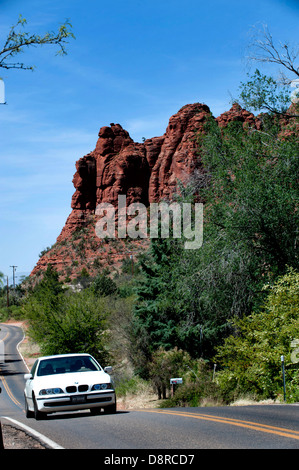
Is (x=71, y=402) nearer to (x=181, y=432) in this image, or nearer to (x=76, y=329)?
(x=181, y=432)

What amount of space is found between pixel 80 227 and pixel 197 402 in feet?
315

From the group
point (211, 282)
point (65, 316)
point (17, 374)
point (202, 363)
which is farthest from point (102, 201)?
point (211, 282)

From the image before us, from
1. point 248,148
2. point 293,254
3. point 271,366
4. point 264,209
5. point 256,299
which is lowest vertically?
point 271,366

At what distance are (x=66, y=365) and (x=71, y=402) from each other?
1687 millimetres

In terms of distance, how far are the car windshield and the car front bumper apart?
103 cm

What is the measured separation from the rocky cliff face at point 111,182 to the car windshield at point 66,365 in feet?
298

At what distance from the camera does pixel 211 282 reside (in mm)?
24141

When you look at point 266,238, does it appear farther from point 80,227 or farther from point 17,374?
point 80,227

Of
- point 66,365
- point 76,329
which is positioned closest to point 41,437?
point 66,365

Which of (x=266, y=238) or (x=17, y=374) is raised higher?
(x=266, y=238)

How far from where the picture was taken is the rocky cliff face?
4277 inches

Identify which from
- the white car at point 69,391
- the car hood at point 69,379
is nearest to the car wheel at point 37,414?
the white car at point 69,391

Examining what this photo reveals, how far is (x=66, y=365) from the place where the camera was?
1324 cm
